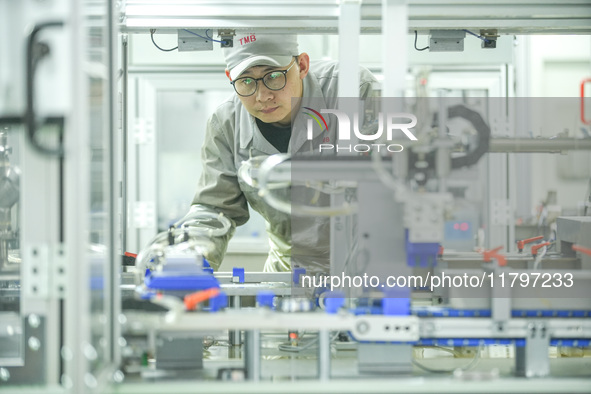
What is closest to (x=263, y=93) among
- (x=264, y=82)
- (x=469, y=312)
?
(x=264, y=82)

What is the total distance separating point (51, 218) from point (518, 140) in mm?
1302

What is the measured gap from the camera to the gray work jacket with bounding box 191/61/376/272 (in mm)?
2838

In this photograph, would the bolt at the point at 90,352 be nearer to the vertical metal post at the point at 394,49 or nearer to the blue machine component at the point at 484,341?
the blue machine component at the point at 484,341

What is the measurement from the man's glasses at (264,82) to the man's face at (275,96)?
12 mm

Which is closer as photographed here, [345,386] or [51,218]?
[51,218]

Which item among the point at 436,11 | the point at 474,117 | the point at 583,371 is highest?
the point at 436,11

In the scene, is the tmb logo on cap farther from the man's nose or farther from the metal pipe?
the metal pipe

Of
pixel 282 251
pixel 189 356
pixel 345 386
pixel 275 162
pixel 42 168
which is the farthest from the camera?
pixel 282 251

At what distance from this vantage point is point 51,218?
1412 mm

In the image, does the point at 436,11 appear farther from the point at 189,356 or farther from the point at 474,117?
the point at 189,356

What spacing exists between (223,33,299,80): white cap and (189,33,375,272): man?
0.04 meters

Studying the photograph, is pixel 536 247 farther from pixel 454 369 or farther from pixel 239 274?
pixel 239 274

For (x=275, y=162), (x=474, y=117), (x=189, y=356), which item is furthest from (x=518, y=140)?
(x=189, y=356)

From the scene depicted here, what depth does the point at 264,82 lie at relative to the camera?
2.61 m
